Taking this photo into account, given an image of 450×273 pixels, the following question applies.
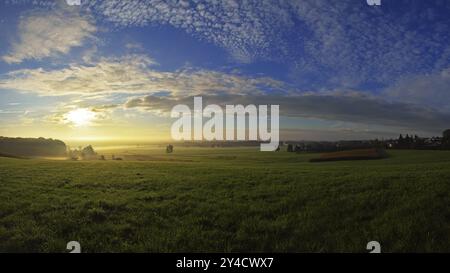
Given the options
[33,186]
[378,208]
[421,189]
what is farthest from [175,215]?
[33,186]

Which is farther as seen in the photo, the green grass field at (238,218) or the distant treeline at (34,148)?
the distant treeline at (34,148)

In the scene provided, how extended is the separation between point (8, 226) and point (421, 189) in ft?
57.3

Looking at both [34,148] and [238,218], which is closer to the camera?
[238,218]

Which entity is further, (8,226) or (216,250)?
(8,226)

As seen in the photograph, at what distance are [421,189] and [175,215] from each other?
11.6m

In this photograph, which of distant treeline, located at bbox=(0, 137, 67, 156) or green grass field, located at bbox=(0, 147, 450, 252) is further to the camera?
distant treeline, located at bbox=(0, 137, 67, 156)

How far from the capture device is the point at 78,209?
12477 millimetres

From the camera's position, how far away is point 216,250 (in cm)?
826
